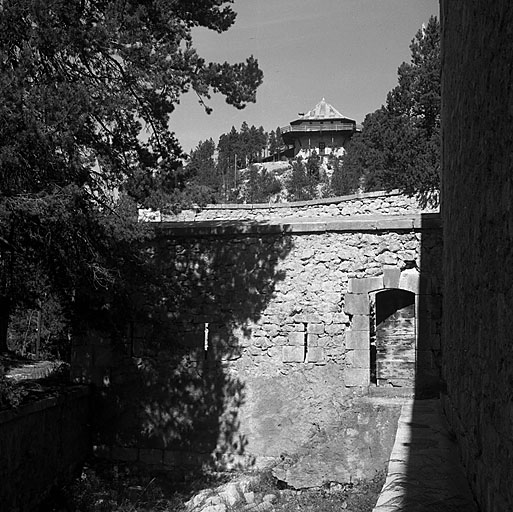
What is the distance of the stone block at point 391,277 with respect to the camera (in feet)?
34.1

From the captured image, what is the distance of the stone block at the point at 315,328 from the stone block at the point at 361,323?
489 mm

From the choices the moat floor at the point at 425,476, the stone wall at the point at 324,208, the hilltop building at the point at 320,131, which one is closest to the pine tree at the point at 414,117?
the stone wall at the point at 324,208

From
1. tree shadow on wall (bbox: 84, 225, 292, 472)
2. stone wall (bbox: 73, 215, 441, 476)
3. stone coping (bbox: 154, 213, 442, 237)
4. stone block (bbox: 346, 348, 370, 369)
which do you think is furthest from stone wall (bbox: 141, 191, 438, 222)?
stone block (bbox: 346, 348, 370, 369)

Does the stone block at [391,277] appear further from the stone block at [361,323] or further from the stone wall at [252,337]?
the stone block at [361,323]

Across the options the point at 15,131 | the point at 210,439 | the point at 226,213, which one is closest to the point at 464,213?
the point at 15,131

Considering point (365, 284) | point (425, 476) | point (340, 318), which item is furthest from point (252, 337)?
point (425, 476)

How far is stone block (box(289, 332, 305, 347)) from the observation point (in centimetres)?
1080

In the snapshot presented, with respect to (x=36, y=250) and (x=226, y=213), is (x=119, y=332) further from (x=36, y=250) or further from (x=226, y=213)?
(x=226, y=213)

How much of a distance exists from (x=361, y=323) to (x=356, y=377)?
32.5 inches

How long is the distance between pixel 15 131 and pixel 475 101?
18.9 ft

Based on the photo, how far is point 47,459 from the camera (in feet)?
31.4

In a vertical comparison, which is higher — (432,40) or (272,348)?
(432,40)

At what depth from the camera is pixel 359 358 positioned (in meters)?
10.5

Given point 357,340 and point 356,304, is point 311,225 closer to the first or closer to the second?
point 356,304
